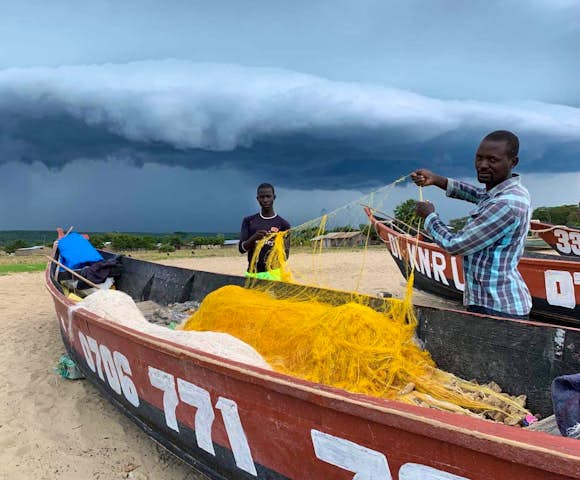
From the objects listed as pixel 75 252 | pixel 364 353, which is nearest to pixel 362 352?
pixel 364 353

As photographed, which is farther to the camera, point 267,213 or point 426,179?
point 267,213

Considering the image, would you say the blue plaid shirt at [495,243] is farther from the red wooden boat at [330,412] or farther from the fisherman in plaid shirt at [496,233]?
the red wooden boat at [330,412]

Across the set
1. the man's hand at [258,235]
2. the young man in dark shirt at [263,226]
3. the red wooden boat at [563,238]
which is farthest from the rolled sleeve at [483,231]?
the red wooden boat at [563,238]

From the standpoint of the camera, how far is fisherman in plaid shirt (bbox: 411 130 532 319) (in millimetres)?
2555

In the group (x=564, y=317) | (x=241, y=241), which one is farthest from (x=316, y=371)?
(x=564, y=317)

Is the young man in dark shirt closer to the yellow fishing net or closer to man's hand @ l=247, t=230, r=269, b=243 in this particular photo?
man's hand @ l=247, t=230, r=269, b=243

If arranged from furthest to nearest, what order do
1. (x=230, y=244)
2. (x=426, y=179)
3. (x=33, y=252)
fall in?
1. (x=230, y=244)
2. (x=33, y=252)
3. (x=426, y=179)

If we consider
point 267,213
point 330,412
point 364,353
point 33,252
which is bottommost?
point 33,252

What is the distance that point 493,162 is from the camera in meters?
2.63

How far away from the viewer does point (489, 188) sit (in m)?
2.84

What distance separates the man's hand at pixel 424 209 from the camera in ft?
9.88

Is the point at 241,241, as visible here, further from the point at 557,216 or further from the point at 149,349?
the point at 557,216

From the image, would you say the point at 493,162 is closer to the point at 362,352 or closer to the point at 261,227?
the point at 362,352

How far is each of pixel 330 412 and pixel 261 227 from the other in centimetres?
365
